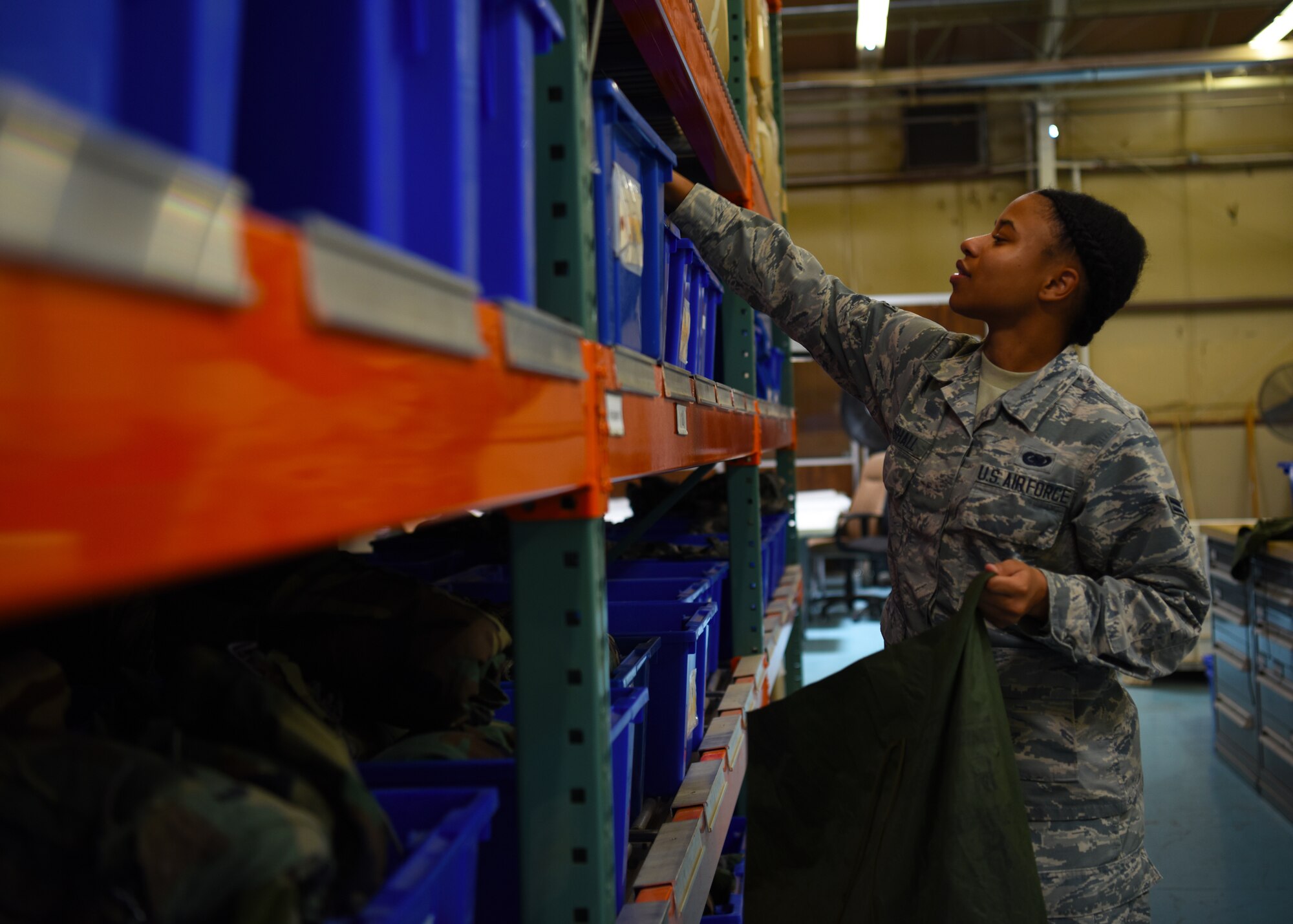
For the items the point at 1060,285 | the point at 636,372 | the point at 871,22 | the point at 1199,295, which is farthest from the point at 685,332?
the point at 1199,295

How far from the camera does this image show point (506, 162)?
752 millimetres

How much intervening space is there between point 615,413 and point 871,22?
5.90m

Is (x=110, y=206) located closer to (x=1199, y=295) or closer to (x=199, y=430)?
(x=199, y=430)

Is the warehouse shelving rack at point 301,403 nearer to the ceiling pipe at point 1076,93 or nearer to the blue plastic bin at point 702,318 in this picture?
the blue plastic bin at point 702,318

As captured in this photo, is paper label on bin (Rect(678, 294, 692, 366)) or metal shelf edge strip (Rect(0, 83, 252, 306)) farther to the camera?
paper label on bin (Rect(678, 294, 692, 366))

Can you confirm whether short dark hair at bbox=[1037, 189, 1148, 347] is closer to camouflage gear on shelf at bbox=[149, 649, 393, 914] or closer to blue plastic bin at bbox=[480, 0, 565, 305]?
blue plastic bin at bbox=[480, 0, 565, 305]

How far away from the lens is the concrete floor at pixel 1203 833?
10.1 feet

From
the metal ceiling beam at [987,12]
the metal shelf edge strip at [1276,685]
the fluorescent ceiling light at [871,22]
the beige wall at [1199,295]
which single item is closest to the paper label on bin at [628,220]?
the metal shelf edge strip at [1276,685]

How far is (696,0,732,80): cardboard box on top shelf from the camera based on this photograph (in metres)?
1.97

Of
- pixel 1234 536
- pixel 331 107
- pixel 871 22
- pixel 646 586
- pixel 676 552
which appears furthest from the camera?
pixel 871 22

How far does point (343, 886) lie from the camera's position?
2.25 ft

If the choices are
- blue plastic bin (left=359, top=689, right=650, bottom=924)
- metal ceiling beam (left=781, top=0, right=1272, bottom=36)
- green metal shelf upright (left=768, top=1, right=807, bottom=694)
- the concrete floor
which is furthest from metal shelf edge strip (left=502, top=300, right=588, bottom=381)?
metal ceiling beam (left=781, top=0, right=1272, bottom=36)

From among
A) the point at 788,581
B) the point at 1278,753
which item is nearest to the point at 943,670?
the point at 788,581

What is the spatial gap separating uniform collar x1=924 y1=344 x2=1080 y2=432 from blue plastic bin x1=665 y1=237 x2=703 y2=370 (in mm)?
453
